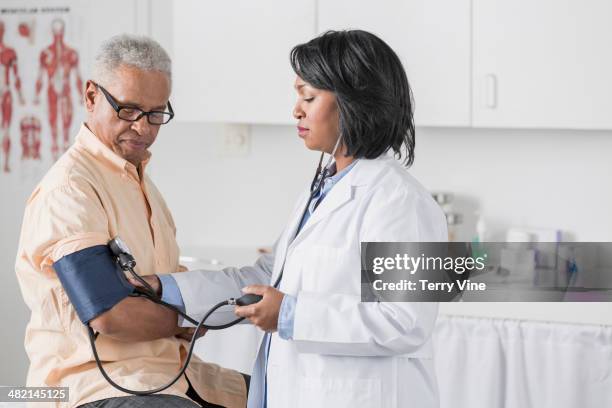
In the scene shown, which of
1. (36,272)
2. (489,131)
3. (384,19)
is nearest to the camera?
(36,272)

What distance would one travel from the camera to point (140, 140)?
1.77 metres

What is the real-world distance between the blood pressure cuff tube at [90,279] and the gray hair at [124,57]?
353 millimetres

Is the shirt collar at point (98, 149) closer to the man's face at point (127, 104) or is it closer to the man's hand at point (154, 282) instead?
the man's face at point (127, 104)

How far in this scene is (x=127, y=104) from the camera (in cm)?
172

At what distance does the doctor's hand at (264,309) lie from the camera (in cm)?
161

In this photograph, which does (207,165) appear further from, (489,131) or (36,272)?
(36,272)

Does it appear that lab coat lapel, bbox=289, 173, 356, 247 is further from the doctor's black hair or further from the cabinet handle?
the cabinet handle

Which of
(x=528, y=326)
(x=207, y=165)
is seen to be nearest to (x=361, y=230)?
(x=528, y=326)

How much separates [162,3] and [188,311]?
190 cm

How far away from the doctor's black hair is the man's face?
11.0 inches

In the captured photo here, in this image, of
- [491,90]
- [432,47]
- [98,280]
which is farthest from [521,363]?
[98,280]

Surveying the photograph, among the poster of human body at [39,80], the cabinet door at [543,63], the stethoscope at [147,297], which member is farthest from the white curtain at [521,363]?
the poster of human body at [39,80]

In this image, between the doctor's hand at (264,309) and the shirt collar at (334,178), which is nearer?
the doctor's hand at (264,309)

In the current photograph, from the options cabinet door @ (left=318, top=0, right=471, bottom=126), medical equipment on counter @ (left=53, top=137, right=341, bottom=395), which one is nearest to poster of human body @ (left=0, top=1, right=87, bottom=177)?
cabinet door @ (left=318, top=0, right=471, bottom=126)
